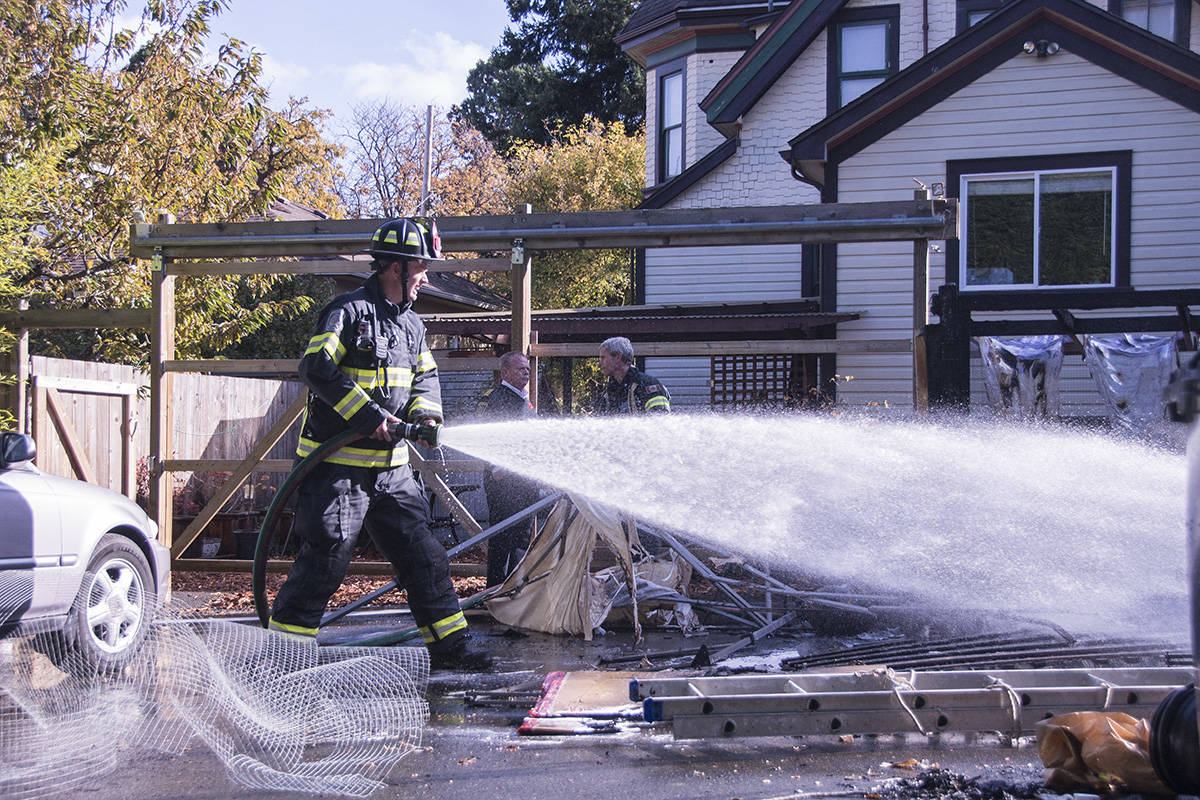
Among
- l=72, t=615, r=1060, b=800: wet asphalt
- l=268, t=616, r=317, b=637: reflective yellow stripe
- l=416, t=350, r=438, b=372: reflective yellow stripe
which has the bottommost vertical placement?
l=72, t=615, r=1060, b=800: wet asphalt

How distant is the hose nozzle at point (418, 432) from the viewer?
5301 mm

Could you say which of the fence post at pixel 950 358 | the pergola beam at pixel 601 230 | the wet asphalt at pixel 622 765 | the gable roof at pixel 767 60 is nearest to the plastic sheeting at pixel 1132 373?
the fence post at pixel 950 358

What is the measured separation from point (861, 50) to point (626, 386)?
33.7 ft

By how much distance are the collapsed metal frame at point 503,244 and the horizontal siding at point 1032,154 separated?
4696 millimetres

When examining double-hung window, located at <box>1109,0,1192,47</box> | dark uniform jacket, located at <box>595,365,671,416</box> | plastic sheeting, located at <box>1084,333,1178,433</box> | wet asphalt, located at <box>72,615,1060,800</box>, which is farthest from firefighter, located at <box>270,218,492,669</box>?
double-hung window, located at <box>1109,0,1192,47</box>

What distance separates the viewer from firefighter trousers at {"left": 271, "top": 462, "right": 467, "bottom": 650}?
17.4ft

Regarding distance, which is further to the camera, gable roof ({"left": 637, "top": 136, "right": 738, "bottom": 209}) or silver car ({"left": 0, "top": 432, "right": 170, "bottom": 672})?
gable roof ({"left": 637, "top": 136, "right": 738, "bottom": 209})

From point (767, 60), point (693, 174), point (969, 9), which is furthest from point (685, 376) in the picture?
point (969, 9)

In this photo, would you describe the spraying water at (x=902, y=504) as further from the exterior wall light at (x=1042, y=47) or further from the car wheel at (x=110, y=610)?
the exterior wall light at (x=1042, y=47)

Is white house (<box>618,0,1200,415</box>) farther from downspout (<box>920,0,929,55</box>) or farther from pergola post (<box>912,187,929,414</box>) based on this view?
pergola post (<box>912,187,929,414</box>)

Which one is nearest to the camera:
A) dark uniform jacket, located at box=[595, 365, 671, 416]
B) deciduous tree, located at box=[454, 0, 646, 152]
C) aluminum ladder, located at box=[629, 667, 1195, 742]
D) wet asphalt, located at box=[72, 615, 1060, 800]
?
wet asphalt, located at box=[72, 615, 1060, 800]

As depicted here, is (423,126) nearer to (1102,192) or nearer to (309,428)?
(1102,192)

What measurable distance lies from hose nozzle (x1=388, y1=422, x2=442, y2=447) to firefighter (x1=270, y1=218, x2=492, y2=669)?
0.04 meters

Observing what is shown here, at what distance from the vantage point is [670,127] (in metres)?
20.0
